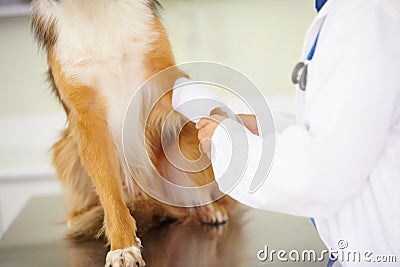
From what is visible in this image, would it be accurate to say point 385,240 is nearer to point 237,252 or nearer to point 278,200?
point 278,200

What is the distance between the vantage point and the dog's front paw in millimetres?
957

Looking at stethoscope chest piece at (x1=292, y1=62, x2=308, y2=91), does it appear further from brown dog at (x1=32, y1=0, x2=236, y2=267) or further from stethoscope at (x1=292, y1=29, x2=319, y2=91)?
brown dog at (x1=32, y1=0, x2=236, y2=267)

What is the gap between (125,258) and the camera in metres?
0.96

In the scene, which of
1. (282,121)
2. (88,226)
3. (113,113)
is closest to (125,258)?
(88,226)

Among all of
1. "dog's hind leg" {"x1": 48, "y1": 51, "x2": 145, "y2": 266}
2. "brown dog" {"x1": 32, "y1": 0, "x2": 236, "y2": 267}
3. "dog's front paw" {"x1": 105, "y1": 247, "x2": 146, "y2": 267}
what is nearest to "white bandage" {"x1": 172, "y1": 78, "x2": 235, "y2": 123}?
"brown dog" {"x1": 32, "y1": 0, "x2": 236, "y2": 267}

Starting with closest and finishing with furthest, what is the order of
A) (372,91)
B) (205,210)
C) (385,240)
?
(372,91)
(385,240)
(205,210)

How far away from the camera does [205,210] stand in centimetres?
106

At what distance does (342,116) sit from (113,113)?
42cm

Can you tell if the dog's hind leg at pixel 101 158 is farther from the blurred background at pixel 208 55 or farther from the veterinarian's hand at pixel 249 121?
the veterinarian's hand at pixel 249 121

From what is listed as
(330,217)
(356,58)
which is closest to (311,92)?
(356,58)

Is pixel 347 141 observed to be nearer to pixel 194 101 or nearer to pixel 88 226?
pixel 194 101

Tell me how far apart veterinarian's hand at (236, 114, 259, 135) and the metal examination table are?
0.20 m

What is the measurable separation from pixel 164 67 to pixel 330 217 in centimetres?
38

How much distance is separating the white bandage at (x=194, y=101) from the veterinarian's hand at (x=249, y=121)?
2 cm
